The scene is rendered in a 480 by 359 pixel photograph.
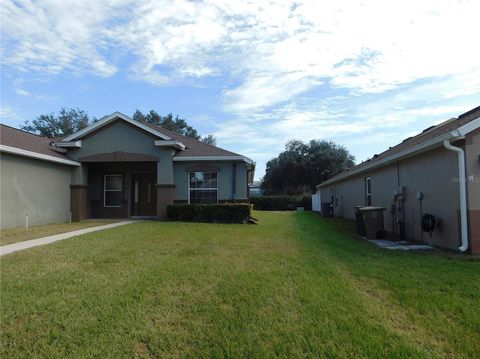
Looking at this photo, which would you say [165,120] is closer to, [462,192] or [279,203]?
[279,203]

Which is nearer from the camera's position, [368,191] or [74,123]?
[368,191]

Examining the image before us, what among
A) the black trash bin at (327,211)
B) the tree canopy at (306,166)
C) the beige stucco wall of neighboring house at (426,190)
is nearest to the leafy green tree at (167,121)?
the tree canopy at (306,166)

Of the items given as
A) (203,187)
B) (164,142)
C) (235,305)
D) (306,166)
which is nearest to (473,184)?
(235,305)

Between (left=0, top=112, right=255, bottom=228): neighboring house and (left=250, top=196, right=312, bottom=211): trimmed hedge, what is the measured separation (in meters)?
20.0

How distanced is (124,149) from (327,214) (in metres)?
13.5

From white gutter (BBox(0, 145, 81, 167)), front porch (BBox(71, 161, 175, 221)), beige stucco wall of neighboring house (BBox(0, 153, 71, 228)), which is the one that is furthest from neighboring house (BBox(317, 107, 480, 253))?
beige stucco wall of neighboring house (BBox(0, 153, 71, 228))

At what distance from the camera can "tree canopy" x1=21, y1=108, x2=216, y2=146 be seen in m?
48.2

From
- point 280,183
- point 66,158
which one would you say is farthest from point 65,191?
point 280,183

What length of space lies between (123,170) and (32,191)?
499cm

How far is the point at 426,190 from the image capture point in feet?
33.5

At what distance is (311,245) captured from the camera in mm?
9648

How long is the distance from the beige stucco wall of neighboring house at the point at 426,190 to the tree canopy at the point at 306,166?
109 feet

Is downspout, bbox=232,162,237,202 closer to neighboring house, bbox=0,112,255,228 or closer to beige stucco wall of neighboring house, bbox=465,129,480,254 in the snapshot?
neighboring house, bbox=0,112,255,228

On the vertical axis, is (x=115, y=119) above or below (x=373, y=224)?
above
